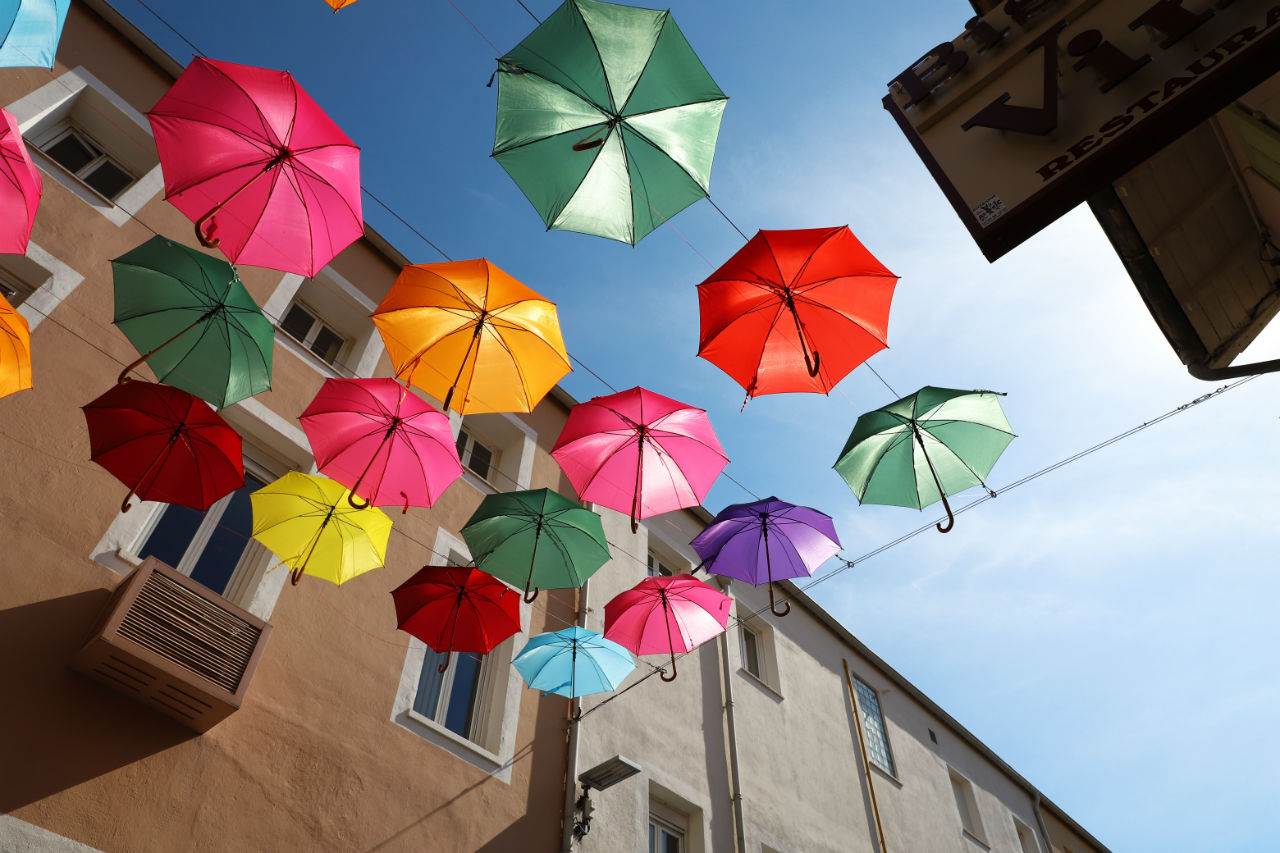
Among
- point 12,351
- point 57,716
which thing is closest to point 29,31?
point 12,351

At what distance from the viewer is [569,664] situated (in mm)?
9961

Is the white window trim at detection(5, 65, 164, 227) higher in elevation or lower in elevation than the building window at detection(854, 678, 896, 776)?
higher

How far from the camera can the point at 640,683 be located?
12.0 metres

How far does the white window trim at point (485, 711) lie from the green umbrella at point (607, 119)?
5.56 meters

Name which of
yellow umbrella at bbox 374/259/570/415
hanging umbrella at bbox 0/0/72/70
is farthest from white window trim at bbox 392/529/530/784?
hanging umbrella at bbox 0/0/72/70

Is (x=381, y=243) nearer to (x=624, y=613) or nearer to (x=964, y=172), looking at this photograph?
(x=624, y=613)

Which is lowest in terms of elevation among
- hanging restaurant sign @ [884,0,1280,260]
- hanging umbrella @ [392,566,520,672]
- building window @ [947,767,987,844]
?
hanging restaurant sign @ [884,0,1280,260]

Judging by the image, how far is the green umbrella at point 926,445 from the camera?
911 centimetres

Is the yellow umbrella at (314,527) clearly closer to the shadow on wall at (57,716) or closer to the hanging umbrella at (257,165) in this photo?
the shadow on wall at (57,716)

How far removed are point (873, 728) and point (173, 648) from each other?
14.6 meters

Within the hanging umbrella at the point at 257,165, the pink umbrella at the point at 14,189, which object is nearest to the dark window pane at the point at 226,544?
the hanging umbrella at the point at 257,165

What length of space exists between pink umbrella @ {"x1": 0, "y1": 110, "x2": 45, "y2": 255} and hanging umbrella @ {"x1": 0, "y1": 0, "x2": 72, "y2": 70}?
58cm

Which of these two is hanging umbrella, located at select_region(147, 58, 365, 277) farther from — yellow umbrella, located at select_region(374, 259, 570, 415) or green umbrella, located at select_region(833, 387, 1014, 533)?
green umbrella, located at select_region(833, 387, 1014, 533)

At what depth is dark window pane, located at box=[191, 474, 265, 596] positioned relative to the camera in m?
8.83
